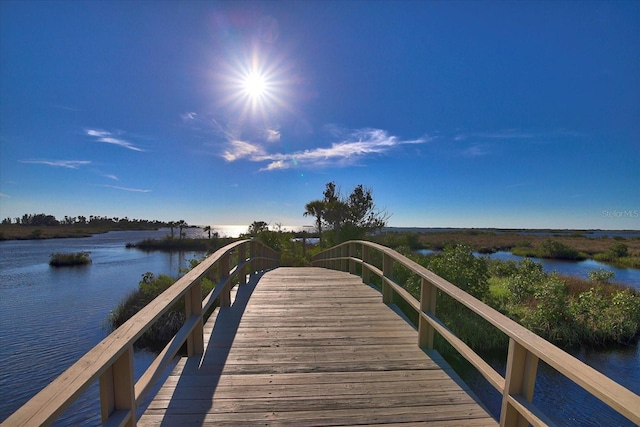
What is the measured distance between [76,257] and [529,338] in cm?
2933

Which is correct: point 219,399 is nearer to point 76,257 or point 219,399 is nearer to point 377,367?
point 377,367

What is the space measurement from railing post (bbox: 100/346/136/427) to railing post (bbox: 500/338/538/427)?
80.1 inches

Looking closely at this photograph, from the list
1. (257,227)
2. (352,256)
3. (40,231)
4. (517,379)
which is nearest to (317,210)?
(257,227)

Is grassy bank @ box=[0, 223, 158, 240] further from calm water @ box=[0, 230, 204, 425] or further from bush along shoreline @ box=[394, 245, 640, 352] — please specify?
bush along shoreline @ box=[394, 245, 640, 352]

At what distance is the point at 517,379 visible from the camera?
5.66 ft

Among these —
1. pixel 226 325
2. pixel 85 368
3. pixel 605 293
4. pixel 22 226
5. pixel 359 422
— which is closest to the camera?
pixel 85 368

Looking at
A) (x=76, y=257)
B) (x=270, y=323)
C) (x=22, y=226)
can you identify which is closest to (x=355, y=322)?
(x=270, y=323)

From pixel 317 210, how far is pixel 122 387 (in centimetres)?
1899

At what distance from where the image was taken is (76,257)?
22.9m

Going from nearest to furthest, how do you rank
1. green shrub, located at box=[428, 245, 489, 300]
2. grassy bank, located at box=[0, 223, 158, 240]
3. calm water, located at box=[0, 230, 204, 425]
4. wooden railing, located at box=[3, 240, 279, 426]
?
wooden railing, located at box=[3, 240, 279, 426] → calm water, located at box=[0, 230, 204, 425] → green shrub, located at box=[428, 245, 489, 300] → grassy bank, located at box=[0, 223, 158, 240]

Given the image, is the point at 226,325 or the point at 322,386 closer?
the point at 322,386

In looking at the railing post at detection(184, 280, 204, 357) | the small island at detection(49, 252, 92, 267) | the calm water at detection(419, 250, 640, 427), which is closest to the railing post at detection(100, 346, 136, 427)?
the railing post at detection(184, 280, 204, 357)

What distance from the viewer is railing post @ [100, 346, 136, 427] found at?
142 cm

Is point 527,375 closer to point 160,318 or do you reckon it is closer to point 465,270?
point 465,270
